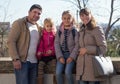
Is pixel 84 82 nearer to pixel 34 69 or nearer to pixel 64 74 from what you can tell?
pixel 64 74

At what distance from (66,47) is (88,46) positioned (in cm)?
37

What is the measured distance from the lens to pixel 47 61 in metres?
6.10

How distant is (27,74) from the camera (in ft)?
18.8

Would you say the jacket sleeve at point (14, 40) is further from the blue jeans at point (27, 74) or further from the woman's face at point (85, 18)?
the woman's face at point (85, 18)

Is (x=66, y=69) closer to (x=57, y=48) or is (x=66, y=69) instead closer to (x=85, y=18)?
(x=57, y=48)

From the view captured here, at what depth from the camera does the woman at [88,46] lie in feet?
18.5

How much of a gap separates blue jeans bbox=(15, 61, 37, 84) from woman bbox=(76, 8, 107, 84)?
2.19ft

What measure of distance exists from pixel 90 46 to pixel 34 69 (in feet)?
3.04

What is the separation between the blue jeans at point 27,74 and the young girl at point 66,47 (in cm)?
36

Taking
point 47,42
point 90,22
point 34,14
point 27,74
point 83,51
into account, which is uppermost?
point 34,14

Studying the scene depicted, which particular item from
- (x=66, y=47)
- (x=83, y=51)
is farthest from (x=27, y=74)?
(x=83, y=51)

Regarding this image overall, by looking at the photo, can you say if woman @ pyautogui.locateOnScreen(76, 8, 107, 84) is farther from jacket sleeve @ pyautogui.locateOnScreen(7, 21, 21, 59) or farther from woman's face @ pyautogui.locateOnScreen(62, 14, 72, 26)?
jacket sleeve @ pyautogui.locateOnScreen(7, 21, 21, 59)

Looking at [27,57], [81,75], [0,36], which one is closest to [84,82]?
[81,75]

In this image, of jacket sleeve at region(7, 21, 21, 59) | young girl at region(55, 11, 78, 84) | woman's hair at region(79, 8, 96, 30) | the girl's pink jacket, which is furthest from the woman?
jacket sleeve at region(7, 21, 21, 59)
